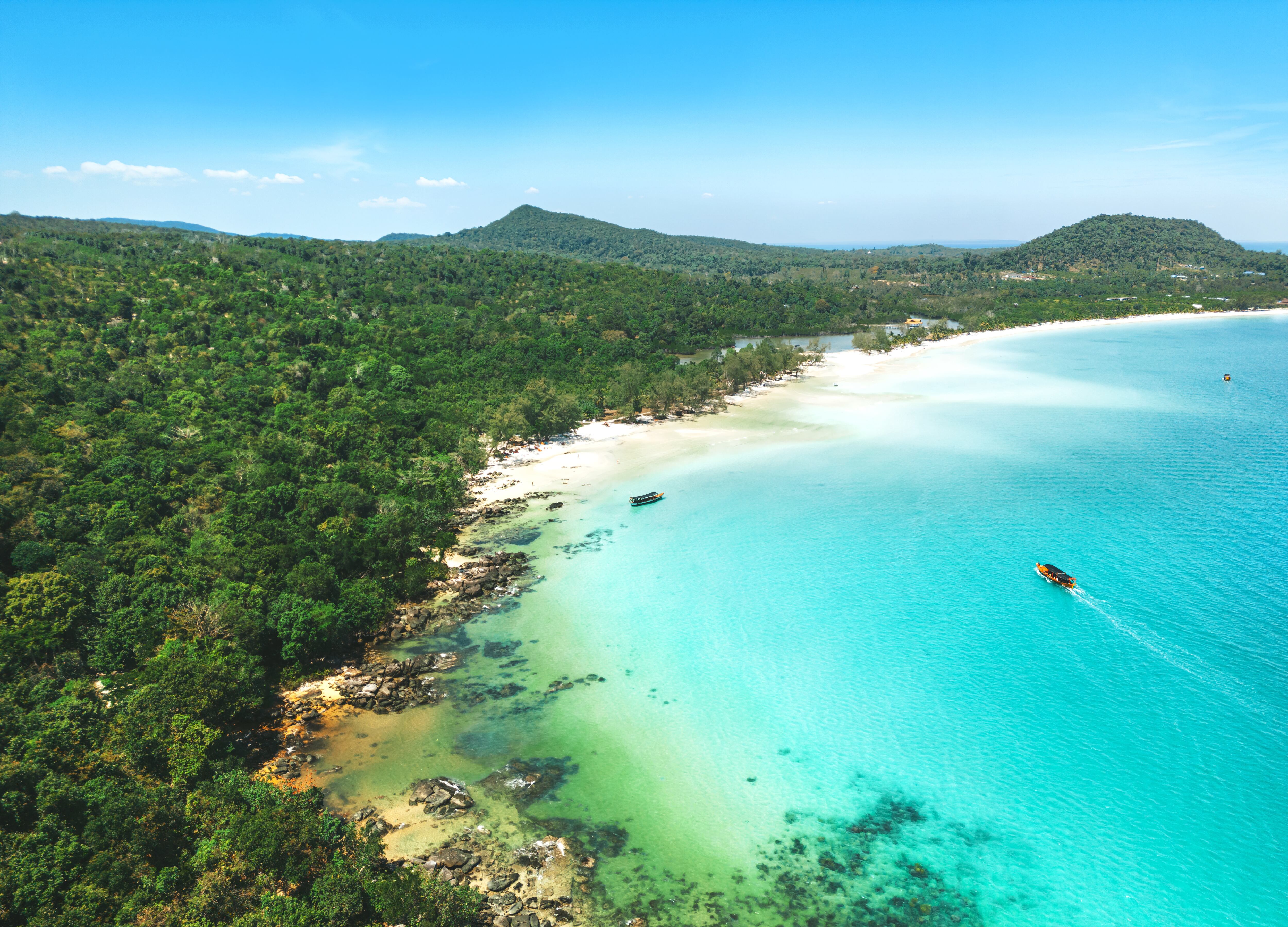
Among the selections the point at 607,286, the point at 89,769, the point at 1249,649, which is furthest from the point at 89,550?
the point at 607,286

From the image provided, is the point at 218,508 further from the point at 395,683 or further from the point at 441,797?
the point at 441,797

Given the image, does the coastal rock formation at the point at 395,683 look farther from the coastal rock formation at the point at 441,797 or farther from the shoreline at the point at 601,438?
the shoreline at the point at 601,438

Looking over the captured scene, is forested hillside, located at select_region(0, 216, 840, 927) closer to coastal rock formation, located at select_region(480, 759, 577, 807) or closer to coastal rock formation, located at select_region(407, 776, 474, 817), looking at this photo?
coastal rock formation, located at select_region(407, 776, 474, 817)

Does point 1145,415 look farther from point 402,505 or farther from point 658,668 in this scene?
point 402,505

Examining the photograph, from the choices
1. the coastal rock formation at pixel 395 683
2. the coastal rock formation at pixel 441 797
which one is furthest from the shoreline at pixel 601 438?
the coastal rock formation at pixel 441 797

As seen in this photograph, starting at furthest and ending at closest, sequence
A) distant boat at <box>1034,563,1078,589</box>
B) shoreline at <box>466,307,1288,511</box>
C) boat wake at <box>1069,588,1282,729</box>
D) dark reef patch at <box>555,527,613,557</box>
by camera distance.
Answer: shoreline at <box>466,307,1288,511</box> < dark reef patch at <box>555,527,613,557</box> < distant boat at <box>1034,563,1078,589</box> < boat wake at <box>1069,588,1282,729</box>

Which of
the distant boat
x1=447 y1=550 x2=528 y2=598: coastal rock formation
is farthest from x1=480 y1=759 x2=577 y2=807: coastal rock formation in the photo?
the distant boat
